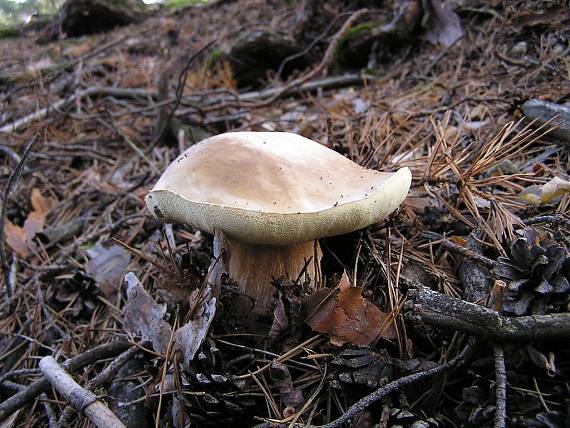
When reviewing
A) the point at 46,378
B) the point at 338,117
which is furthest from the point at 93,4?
the point at 46,378

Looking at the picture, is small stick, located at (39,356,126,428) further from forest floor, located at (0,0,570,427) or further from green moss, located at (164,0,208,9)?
green moss, located at (164,0,208,9)

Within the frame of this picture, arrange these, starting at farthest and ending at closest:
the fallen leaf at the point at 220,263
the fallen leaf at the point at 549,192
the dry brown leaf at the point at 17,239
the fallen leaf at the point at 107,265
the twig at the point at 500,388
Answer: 1. the dry brown leaf at the point at 17,239
2. the fallen leaf at the point at 107,265
3. the fallen leaf at the point at 549,192
4. the fallen leaf at the point at 220,263
5. the twig at the point at 500,388

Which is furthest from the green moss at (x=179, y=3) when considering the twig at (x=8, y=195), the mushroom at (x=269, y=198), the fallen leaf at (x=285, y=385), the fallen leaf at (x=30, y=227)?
the fallen leaf at (x=285, y=385)

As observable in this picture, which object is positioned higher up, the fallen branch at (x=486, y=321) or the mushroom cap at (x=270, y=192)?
the mushroom cap at (x=270, y=192)

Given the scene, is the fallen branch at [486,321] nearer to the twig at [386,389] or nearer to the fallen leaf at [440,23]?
the twig at [386,389]

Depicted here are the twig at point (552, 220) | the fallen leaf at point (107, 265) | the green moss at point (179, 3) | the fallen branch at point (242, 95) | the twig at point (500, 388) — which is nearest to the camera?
the twig at point (500, 388)
